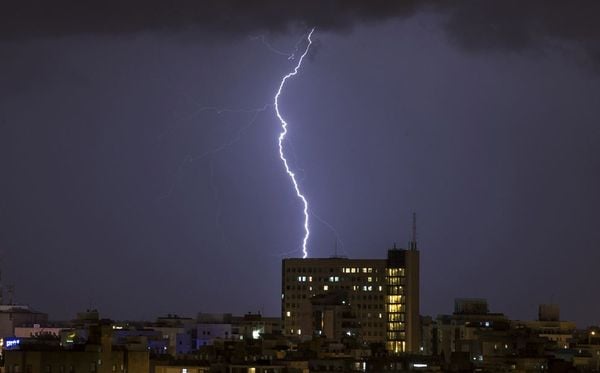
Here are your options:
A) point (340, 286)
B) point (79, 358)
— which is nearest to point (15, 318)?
point (340, 286)

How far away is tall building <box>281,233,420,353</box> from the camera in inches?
6747

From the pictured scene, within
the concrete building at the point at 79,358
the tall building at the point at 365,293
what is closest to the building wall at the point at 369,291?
the tall building at the point at 365,293

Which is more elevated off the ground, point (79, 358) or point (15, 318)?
point (15, 318)

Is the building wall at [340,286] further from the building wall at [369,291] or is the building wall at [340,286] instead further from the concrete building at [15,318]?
the concrete building at [15,318]

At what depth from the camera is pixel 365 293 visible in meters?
179

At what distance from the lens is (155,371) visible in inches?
3743

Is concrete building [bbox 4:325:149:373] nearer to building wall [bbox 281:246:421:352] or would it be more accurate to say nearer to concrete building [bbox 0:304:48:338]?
concrete building [bbox 0:304:48:338]

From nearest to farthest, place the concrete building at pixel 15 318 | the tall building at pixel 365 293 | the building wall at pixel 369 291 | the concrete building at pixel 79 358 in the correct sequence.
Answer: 1. the concrete building at pixel 79 358
2. the concrete building at pixel 15 318
3. the tall building at pixel 365 293
4. the building wall at pixel 369 291

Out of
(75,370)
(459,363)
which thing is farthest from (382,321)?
(75,370)

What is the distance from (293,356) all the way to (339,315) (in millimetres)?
56024

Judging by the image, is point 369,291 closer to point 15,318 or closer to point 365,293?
point 365,293

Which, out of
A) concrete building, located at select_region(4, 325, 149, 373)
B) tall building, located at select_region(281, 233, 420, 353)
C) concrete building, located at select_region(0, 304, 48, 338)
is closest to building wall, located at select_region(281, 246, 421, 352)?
tall building, located at select_region(281, 233, 420, 353)

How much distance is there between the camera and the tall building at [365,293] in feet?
562

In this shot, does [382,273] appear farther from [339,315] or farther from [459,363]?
[459,363]
